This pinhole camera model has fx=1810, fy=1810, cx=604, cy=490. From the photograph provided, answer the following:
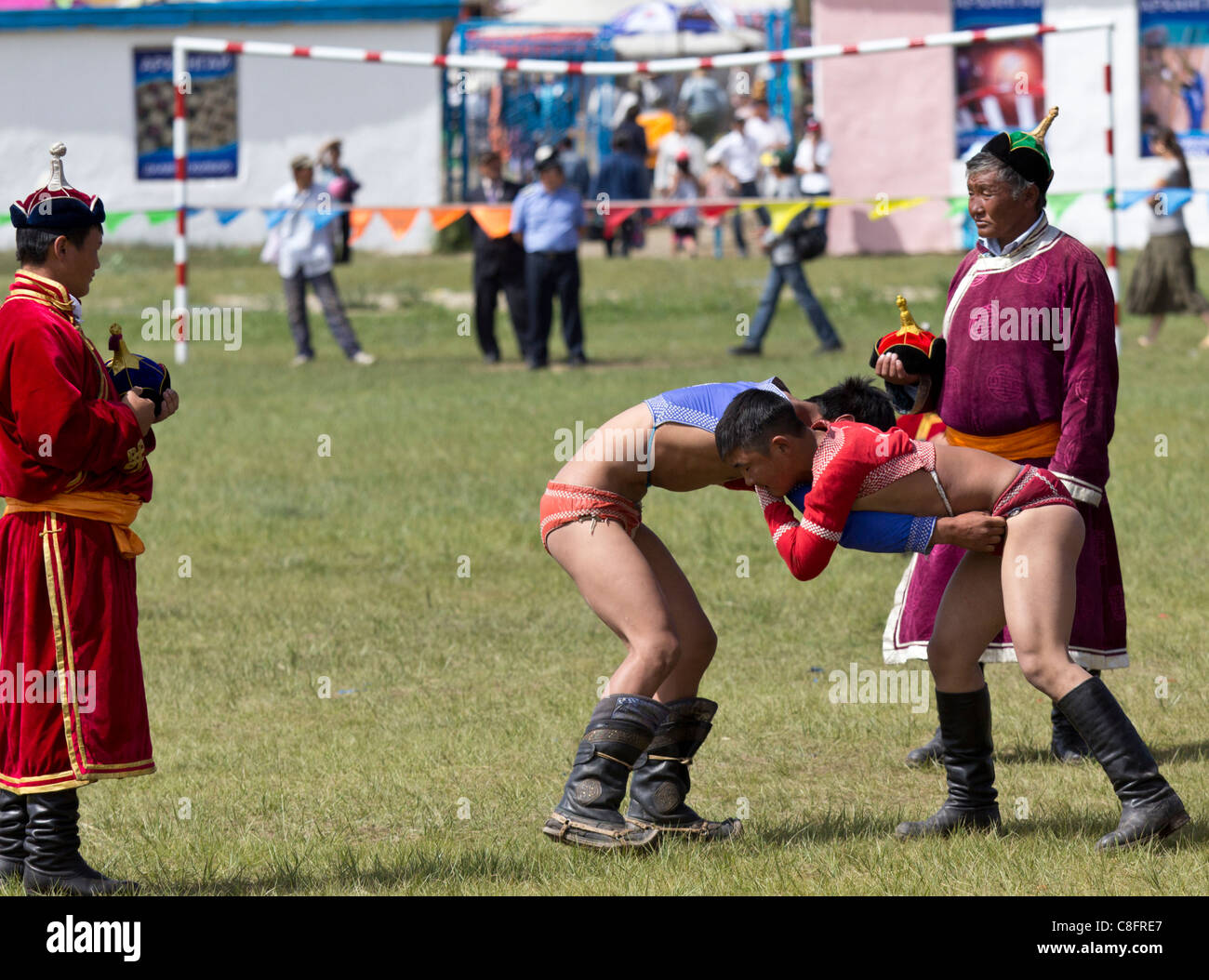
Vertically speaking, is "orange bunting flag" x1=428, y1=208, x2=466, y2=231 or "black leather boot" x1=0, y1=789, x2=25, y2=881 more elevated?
"orange bunting flag" x1=428, y1=208, x2=466, y2=231

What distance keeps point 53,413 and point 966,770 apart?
9.01 feet

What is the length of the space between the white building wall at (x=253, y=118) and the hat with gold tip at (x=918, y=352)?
928 inches

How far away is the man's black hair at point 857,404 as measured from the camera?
5090 millimetres

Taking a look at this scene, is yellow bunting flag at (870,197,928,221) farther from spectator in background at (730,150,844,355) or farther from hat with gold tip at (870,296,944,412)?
hat with gold tip at (870,296,944,412)

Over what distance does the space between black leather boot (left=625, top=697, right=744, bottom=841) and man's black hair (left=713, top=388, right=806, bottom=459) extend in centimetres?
91

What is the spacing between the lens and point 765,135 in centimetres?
2634

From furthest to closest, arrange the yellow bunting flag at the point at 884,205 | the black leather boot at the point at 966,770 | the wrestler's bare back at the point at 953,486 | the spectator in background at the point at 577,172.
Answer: the spectator in background at the point at 577,172
the yellow bunting flag at the point at 884,205
the black leather boot at the point at 966,770
the wrestler's bare back at the point at 953,486

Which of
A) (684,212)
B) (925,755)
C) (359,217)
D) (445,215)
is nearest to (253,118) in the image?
(684,212)

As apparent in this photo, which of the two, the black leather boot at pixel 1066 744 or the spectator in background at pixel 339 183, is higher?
the spectator in background at pixel 339 183

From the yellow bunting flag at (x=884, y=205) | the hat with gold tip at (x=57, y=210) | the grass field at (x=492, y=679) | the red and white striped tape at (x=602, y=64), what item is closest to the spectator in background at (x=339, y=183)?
the red and white striped tape at (x=602, y=64)

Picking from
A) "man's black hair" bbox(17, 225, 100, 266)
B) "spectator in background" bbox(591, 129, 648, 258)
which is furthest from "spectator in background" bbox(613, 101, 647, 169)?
"man's black hair" bbox(17, 225, 100, 266)

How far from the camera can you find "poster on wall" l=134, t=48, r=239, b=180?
95.7ft

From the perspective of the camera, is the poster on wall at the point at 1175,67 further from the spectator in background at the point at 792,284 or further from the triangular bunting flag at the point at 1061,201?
the triangular bunting flag at the point at 1061,201
